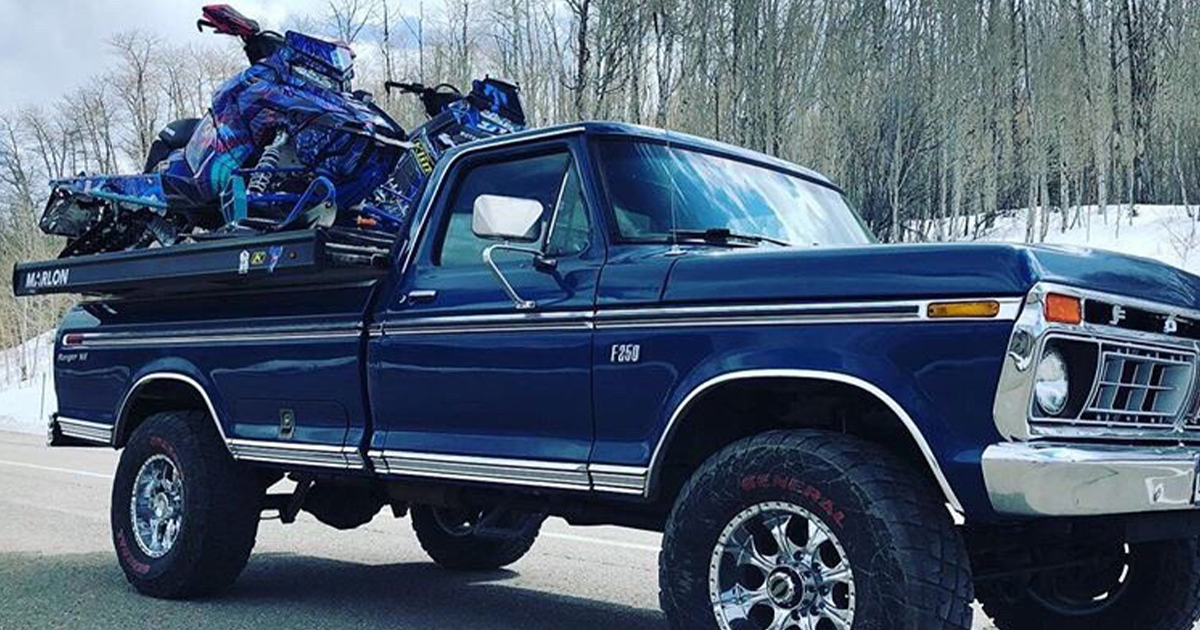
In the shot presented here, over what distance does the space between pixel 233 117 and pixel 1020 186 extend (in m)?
24.0

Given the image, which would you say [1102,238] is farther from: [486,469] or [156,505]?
[486,469]

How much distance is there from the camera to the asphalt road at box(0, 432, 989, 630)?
577 centimetres

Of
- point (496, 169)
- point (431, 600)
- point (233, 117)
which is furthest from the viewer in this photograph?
point (233, 117)

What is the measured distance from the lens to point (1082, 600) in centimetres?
472

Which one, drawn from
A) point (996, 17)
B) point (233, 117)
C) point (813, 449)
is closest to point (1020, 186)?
point (996, 17)

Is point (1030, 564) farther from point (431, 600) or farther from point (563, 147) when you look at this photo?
point (431, 600)

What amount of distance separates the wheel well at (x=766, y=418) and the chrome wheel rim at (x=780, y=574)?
419 mm

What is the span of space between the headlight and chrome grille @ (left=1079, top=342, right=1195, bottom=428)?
0.10 meters

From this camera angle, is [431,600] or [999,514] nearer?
[999,514]

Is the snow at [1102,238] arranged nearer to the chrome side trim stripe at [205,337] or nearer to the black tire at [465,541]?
the black tire at [465,541]

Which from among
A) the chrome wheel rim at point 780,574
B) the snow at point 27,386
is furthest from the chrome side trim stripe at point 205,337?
the snow at point 27,386

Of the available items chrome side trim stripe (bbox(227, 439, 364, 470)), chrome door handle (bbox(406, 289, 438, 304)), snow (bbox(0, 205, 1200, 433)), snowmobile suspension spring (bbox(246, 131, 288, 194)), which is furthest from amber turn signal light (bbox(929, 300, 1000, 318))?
snow (bbox(0, 205, 1200, 433))

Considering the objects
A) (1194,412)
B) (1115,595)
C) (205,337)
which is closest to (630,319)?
(1194,412)

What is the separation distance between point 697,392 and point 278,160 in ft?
11.9
